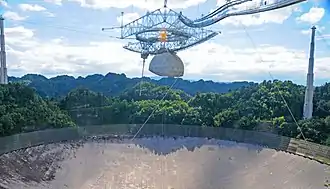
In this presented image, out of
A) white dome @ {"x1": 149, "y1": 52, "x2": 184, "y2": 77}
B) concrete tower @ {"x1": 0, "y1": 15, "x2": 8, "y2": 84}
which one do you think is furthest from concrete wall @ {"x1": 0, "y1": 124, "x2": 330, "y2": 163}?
concrete tower @ {"x1": 0, "y1": 15, "x2": 8, "y2": 84}

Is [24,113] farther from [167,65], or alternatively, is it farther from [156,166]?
[156,166]

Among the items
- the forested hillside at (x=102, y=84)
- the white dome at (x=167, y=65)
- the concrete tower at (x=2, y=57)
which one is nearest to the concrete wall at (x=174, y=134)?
the white dome at (x=167, y=65)

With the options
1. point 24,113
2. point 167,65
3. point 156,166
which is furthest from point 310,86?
point 24,113

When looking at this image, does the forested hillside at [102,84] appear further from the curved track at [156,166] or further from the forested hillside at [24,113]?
the curved track at [156,166]

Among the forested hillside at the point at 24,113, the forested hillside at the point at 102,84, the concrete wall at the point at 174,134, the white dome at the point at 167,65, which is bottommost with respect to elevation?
the concrete wall at the point at 174,134

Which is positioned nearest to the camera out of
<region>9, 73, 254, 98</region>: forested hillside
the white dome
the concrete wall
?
the concrete wall

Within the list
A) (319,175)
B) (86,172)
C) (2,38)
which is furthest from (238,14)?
(2,38)

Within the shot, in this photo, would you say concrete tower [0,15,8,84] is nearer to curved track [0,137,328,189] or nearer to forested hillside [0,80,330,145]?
forested hillside [0,80,330,145]
